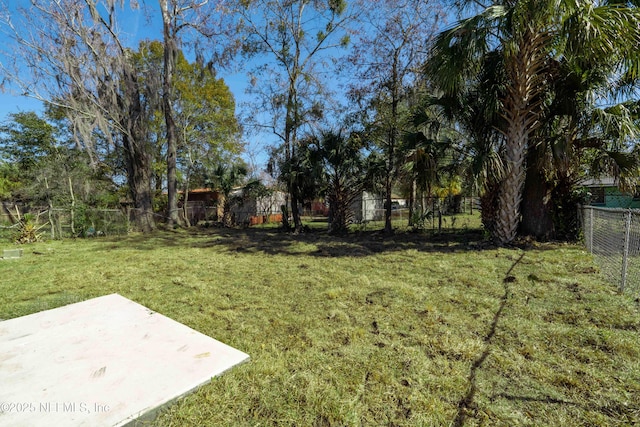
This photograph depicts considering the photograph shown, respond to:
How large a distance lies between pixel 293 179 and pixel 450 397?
32.5 feet

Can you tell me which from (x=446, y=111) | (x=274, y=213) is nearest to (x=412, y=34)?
(x=446, y=111)

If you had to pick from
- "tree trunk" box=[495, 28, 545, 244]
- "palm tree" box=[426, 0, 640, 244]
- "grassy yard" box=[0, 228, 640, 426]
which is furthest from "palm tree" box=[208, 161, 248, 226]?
"tree trunk" box=[495, 28, 545, 244]

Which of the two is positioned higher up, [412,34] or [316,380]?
[412,34]

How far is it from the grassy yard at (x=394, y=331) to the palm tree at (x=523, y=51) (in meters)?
2.48

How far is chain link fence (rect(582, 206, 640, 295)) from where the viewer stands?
3.90m

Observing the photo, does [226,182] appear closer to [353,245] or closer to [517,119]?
[353,245]

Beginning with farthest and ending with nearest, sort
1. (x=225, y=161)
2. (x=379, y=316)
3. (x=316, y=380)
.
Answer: (x=225, y=161), (x=379, y=316), (x=316, y=380)

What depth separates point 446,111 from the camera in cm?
783

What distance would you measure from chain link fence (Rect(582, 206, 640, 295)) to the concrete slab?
5127 mm

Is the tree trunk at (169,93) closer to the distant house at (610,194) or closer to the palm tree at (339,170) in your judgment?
the palm tree at (339,170)

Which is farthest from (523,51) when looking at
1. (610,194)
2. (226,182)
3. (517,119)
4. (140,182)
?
(140,182)

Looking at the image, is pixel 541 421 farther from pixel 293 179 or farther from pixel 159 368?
pixel 293 179

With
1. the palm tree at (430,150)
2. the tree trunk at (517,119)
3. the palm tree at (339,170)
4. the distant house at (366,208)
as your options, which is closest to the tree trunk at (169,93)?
the palm tree at (339,170)

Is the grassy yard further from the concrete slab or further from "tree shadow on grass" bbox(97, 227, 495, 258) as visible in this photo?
"tree shadow on grass" bbox(97, 227, 495, 258)
